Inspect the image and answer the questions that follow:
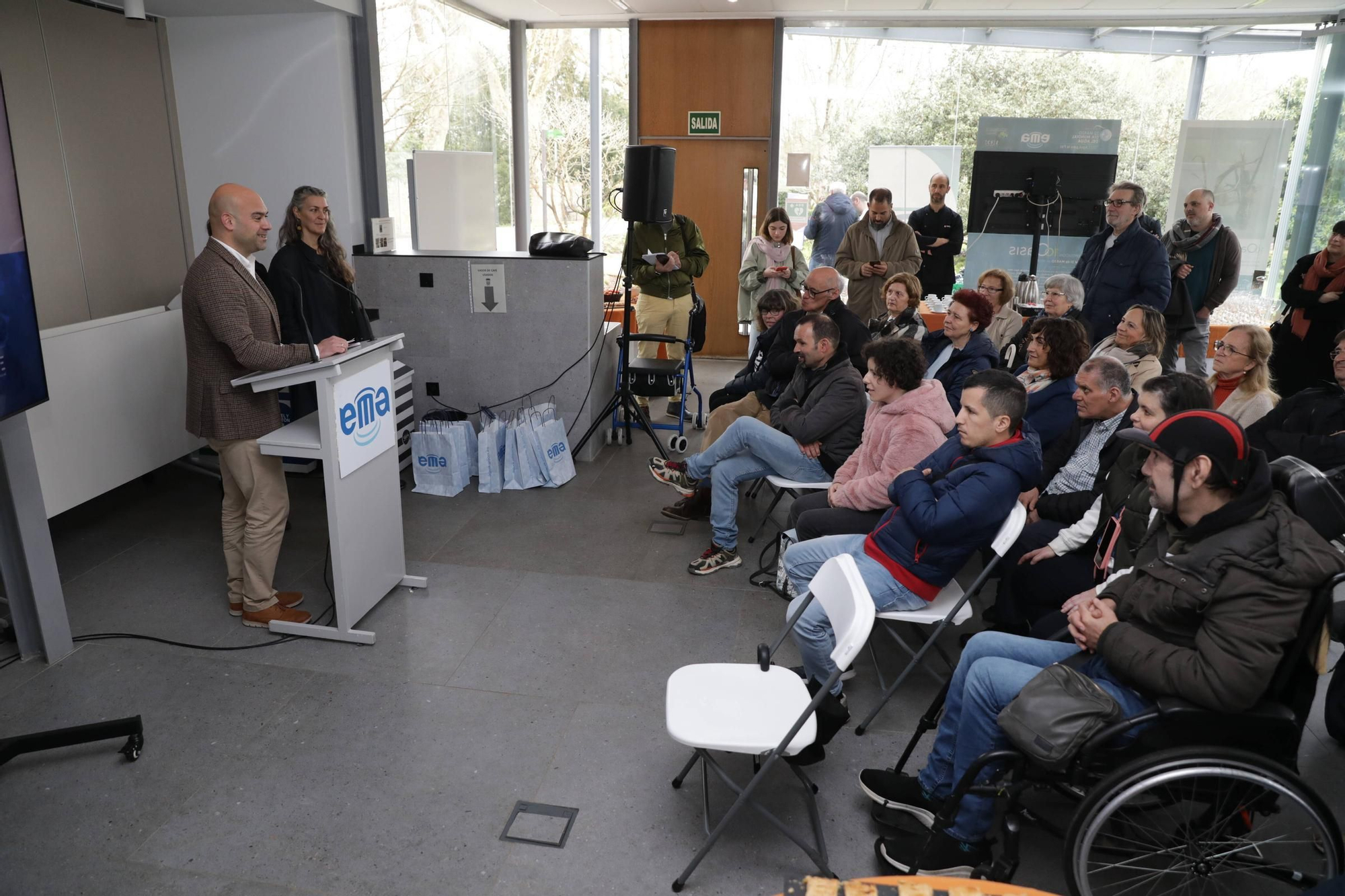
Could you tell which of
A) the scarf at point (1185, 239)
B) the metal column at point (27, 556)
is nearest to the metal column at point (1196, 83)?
the scarf at point (1185, 239)

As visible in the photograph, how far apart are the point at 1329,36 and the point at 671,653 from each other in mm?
8726

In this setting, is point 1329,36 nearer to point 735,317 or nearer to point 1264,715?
point 735,317

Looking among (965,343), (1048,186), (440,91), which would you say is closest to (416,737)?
(965,343)

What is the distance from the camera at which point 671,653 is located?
3.58 m

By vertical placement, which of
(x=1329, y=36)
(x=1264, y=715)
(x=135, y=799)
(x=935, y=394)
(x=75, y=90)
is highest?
(x=1329, y=36)

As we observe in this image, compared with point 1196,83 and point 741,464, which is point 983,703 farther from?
point 1196,83

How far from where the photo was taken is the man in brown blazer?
340 cm

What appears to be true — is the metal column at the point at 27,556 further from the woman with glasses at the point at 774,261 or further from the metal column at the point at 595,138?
the metal column at the point at 595,138

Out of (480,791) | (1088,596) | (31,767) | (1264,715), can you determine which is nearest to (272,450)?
(31,767)

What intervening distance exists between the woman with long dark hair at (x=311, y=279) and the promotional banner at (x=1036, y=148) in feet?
17.9

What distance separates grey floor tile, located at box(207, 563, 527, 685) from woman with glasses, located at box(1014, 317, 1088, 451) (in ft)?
8.04

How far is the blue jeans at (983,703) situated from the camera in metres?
2.30

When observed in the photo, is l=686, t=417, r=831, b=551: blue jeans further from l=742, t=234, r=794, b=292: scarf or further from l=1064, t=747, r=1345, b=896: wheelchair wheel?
l=742, t=234, r=794, b=292: scarf

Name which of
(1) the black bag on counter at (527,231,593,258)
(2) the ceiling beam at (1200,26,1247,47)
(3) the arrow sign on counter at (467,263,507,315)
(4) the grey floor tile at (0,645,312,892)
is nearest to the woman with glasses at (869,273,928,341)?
(1) the black bag on counter at (527,231,593,258)
